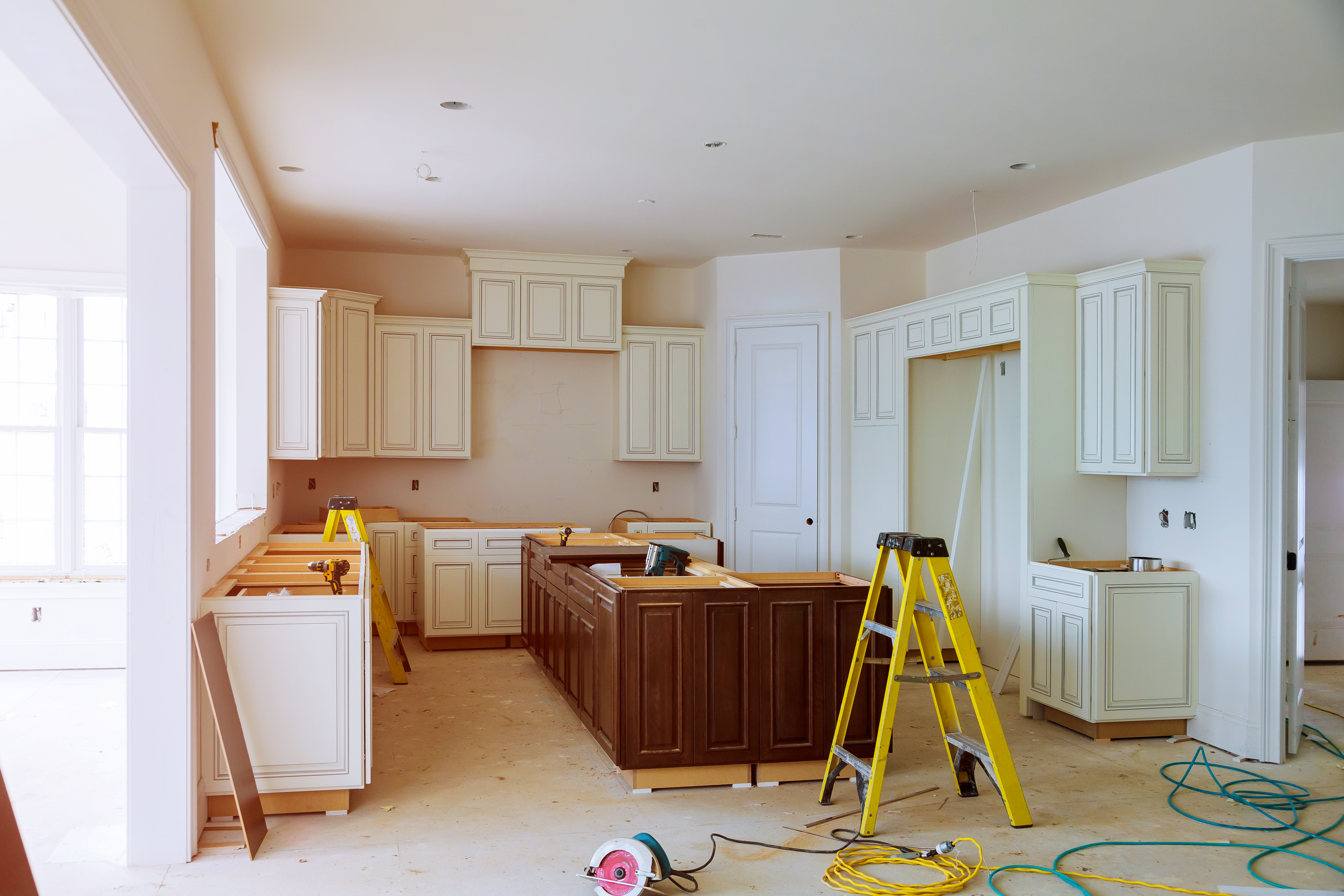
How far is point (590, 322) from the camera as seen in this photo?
25.6 feet

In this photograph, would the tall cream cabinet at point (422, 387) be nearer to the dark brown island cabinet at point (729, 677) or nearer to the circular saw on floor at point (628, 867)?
A: the dark brown island cabinet at point (729, 677)

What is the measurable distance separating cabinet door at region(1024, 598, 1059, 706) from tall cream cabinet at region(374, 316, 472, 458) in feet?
14.6

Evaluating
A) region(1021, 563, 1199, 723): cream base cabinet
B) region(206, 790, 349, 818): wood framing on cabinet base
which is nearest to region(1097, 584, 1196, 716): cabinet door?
region(1021, 563, 1199, 723): cream base cabinet

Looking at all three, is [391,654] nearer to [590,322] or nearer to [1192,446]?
[590,322]

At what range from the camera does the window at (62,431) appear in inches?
255

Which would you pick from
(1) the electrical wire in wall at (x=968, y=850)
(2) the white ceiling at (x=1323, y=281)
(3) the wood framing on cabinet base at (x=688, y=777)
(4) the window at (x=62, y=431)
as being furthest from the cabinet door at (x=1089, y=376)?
(4) the window at (x=62, y=431)

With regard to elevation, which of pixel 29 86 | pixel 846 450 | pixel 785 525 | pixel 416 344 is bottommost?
pixel 785 525

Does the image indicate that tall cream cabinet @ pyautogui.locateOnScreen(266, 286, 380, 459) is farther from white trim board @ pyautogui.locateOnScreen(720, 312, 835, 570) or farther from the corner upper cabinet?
the corner upper cabinet

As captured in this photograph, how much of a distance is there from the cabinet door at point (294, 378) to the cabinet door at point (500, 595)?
1.52 metres

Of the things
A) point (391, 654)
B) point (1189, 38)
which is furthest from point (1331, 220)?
point (391, 654)

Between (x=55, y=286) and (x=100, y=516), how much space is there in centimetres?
161

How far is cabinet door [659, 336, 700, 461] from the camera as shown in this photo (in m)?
8.09

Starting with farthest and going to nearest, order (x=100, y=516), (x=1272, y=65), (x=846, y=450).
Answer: (x=846, y=450) < (x=100, y=516) < (x=1272, y=65)

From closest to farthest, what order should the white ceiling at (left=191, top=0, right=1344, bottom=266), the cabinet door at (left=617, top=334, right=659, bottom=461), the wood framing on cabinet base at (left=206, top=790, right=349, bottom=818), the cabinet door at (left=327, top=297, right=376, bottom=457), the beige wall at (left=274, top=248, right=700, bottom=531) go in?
the white ceiling at (left=191, top=0, right=1344, bottom=266) → the wood framing on cabinet base at (left=206, top=790, right=349, bottom=818) → the cabinet door at (left=327, top=297, right=376, bottom=457) → the beige wall at (left=274, top=248, right=700, bottom=531) → the cabinet door at (left=617, top=334, right=659, bottom=461)
